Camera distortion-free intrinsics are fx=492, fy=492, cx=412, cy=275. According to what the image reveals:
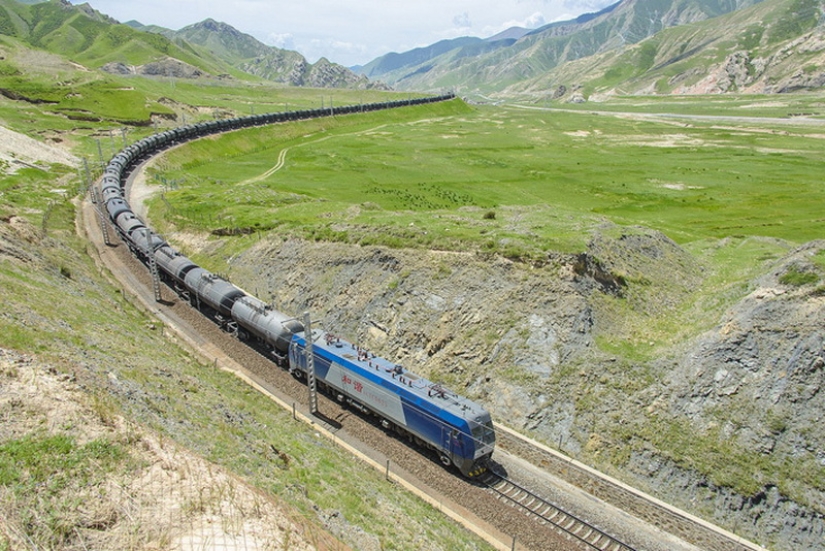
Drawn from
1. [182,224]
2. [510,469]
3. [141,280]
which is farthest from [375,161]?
[510,469]

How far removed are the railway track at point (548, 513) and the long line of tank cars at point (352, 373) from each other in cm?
130

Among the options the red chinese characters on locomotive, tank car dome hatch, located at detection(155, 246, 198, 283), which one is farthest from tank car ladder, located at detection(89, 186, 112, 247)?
the red chinese characters on locomotive

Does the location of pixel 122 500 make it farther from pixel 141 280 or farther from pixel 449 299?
pixel 141 280

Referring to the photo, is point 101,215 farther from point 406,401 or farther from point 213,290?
point 406,401

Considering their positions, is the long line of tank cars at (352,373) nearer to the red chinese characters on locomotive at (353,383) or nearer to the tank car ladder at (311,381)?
the red chinese characters on locomotive at (353,383)

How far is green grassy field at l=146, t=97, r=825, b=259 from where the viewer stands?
169 feet

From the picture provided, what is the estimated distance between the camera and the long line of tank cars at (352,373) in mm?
28188

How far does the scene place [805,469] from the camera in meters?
25.5

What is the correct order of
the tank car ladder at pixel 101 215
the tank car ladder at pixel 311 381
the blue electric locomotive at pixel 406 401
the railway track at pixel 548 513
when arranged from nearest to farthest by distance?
the railway track at pixel 548 513, the blue electric locomotive at pixel 406 401, the tank car ladder at pixel 311 381, the tank car ladder at pixel 101 215

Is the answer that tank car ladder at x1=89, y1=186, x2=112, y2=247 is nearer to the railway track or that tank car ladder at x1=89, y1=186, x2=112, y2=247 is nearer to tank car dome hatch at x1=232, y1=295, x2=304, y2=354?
tank car dome hatch at x1=232, y1=295, x2=304, y2=354

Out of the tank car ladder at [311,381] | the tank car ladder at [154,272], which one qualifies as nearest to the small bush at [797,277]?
the tank car ladder at [311,381]

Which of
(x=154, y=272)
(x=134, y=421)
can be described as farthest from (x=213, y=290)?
(x=134, y=421)

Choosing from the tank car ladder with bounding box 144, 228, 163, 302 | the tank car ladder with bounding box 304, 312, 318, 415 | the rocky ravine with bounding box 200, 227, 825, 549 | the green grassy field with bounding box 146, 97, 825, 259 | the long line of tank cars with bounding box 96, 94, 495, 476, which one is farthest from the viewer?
the green grassy field with bounding box 146, 97, 825, 259

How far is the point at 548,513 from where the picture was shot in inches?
1049
